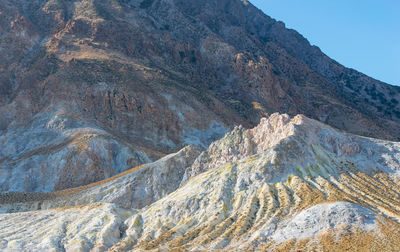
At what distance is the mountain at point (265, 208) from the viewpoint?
1606 inches

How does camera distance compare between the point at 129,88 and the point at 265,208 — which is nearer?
the point at 265,208

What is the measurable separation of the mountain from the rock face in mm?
30288

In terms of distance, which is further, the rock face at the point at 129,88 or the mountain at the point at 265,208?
the rock face at the point at 129,88

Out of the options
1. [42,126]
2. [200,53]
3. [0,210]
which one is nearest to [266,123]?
[0,210]

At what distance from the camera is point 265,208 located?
4631 cm

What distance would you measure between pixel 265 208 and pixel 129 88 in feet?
250

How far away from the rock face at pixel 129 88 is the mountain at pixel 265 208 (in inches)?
1192

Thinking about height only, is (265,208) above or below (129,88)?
above

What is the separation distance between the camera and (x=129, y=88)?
11744cm

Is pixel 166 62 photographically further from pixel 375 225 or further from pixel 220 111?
pixel 375 225

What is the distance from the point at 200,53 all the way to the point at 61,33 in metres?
41.3

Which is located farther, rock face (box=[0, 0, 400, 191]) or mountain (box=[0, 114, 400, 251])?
rock face (box=[0, 0, 400, 191])

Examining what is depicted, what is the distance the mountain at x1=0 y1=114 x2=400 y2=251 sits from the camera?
A: 4078 centimetres

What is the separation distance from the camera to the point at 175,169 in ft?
236
